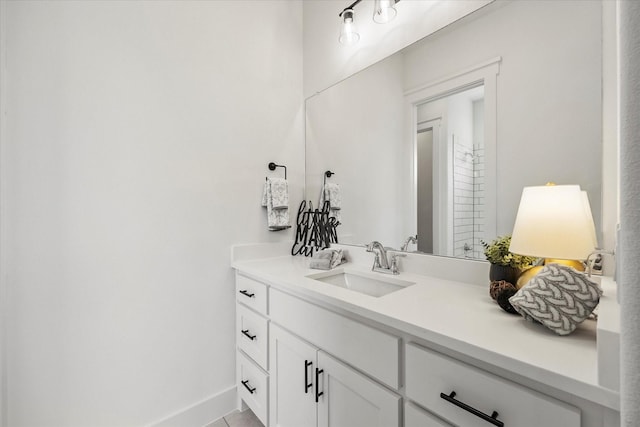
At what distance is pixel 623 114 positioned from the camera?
242 millimetres

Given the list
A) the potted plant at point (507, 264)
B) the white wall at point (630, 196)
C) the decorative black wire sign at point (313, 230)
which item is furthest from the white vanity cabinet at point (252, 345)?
the white wall at point (630, 196)

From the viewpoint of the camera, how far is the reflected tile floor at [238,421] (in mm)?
1538

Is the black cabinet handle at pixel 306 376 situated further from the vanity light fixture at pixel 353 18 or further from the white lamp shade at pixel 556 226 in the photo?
the vanity light fixture at pixel 353 18

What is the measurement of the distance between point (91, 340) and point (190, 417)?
0.65 m

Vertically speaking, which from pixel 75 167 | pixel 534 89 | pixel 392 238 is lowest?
pixel 392 238

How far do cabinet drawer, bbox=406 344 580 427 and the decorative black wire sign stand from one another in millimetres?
1094

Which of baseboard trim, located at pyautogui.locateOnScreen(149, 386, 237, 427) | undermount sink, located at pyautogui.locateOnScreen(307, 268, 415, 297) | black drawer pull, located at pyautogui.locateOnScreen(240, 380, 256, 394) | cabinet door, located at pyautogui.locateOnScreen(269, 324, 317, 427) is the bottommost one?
baseboard trim, located at pyautogui.locateOnScreen(149, 386, 237, 427)

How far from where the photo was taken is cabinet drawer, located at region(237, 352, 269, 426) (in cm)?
135

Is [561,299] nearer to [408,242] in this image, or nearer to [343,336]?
[343,336]

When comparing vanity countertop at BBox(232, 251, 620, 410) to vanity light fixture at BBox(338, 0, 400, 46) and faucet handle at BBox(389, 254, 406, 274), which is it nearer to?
faucet handle at BBox(389, 254, 406, 274)

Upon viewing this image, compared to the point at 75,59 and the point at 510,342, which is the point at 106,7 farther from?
the point at 510,342

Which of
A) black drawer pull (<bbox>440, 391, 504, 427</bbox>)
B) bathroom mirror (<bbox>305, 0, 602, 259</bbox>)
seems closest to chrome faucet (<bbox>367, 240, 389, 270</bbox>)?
bathroom mirror (<bbox>305, 0, 602, 259</bbox>)

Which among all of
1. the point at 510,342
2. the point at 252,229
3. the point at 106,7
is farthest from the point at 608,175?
the point at 106,7

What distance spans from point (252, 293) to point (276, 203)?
57cm
